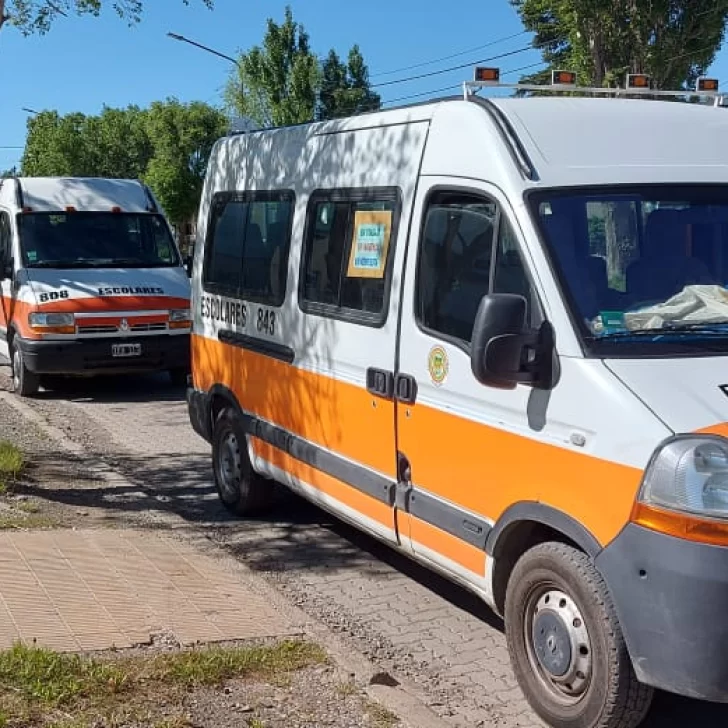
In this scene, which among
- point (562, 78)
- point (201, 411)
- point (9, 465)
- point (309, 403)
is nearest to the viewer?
point (562, 78)

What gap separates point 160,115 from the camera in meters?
51.4

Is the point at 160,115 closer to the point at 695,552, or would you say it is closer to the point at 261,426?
the point at 261,426

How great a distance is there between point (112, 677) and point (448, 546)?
1.55 metres

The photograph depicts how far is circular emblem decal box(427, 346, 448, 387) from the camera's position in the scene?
4871 mm

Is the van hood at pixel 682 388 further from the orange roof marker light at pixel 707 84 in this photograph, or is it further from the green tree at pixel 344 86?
the green tree at pixel 344 86

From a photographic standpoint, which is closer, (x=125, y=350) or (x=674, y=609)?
(x=674, y=609)

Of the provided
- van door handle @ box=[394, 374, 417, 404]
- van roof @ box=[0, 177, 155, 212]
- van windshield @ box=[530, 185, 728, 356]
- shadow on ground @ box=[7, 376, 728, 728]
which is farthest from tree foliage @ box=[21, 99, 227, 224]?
van windshield @ box=[530, 185, 728, 356]

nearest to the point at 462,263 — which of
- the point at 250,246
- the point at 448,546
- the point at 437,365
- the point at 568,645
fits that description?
the point at 437,365

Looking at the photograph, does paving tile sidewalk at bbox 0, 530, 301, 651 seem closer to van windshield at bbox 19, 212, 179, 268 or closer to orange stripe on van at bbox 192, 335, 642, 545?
orange stripe on van at bbox 192, 335, 642, 545

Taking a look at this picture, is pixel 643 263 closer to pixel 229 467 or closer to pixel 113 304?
pixel 229 467

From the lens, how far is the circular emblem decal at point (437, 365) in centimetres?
487

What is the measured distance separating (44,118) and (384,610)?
6057 cm

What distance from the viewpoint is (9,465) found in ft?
27.2

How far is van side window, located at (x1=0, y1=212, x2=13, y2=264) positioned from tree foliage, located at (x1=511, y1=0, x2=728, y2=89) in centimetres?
1130
